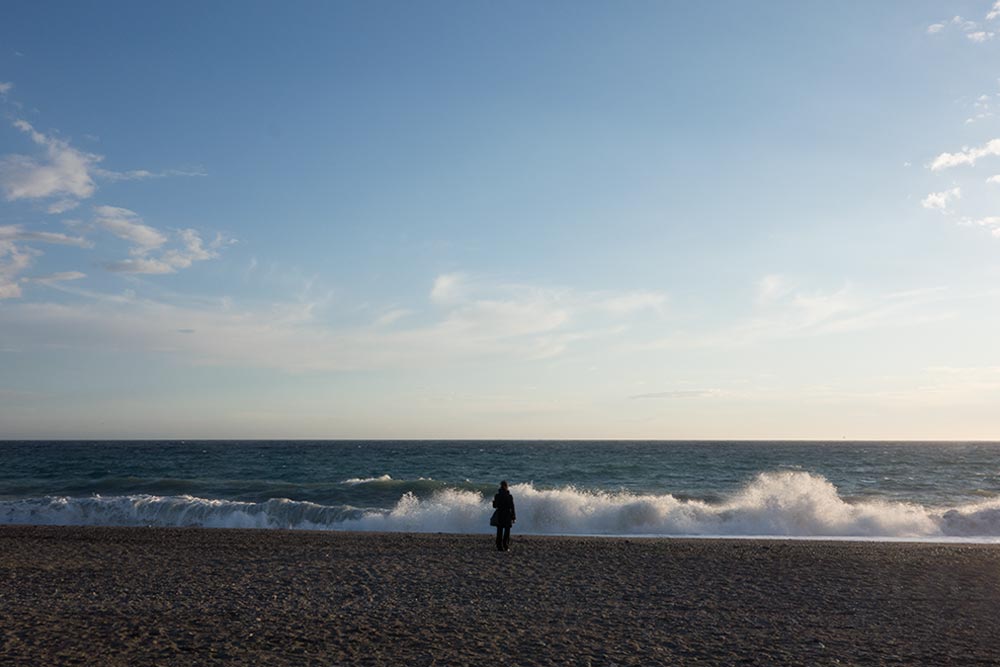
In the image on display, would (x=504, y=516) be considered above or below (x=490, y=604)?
above

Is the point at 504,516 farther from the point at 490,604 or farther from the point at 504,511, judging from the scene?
the point at 490,604

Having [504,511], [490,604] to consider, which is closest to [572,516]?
[504,511]

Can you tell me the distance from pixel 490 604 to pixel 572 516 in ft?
47.5

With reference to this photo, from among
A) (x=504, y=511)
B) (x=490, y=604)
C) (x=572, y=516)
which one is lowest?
(x=572, y=516)

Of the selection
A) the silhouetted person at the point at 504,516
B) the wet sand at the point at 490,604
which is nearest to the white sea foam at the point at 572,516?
the silhouetted person at the point at 504,516

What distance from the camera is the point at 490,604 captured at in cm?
1087

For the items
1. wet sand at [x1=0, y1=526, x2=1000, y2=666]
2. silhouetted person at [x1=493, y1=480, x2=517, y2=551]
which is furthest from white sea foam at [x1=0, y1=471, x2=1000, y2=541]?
wet sand at [x1=0, y1=526, x2=1000, y2=666]

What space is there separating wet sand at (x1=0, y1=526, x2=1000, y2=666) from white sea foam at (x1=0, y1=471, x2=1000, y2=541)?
7210mm

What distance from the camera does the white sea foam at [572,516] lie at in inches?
957

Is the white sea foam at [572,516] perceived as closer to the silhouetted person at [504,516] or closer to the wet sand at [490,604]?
the silhouetted person at [504,516]

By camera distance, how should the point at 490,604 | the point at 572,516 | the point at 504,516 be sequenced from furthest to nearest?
the point at 572,516 → the point at 504,516 → the point at 490,604

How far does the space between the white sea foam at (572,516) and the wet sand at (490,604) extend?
7.21m

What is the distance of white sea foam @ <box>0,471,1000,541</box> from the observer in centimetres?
2431

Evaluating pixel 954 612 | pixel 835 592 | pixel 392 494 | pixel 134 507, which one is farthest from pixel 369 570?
pixel 392 494
